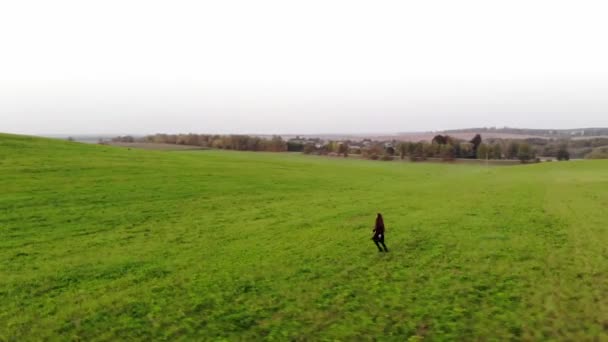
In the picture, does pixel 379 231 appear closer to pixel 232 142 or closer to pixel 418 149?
pixel 418 149

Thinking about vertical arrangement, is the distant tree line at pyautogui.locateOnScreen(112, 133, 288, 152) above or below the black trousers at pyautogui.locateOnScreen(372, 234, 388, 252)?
above

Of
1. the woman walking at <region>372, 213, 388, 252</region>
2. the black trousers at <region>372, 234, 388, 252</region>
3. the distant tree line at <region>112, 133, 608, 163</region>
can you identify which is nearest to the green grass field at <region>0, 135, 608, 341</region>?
the black trousers at <region>372, 234, 388, 252</region>

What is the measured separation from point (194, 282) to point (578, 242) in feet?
56.6

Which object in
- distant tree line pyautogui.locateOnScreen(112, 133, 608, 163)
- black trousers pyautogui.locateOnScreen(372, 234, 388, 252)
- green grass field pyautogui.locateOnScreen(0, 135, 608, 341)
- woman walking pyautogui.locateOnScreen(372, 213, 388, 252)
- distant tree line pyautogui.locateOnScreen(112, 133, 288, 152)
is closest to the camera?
green grass field pyautogui.locateOnScreen(0, 135, 608, 341)

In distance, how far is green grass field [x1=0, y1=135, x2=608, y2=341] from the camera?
10.8 meters

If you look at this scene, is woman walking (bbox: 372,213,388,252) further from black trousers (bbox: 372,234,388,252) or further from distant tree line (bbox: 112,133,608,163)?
distant tree line (bbox: 112,133,608,163)

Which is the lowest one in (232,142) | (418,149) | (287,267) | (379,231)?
(287,267)

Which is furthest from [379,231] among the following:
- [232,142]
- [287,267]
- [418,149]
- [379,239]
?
[232,142]

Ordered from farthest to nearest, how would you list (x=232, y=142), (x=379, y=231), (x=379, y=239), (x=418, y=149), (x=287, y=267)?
(x=232, y=142)
(x=418, y=149)
(x=379, y=239)
(x=379, y=231)
(x=287, y=267)

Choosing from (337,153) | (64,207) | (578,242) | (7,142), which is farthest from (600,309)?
(337,153)

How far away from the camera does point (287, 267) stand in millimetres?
15562

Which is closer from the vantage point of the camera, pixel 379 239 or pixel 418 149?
pixel 379 239

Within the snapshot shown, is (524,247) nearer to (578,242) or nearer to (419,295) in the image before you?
(578,242)

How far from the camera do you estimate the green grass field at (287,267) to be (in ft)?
35.3
